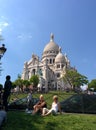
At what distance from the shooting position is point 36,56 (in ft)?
500

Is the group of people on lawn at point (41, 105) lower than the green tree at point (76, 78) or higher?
lower

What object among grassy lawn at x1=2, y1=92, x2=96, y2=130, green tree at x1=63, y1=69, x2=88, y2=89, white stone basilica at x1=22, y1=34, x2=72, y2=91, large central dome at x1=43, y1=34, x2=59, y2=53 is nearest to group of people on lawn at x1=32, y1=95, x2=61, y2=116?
grassy lawn at x1=2, y1=92, x2=96, y2=130

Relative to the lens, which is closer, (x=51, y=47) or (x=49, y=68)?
(x=49, y=68)

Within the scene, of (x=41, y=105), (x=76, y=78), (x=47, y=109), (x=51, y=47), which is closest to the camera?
(x=47, y=109)

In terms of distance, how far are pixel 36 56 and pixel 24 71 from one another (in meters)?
11.0

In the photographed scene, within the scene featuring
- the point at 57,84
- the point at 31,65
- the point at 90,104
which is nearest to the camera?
the point at 90,104

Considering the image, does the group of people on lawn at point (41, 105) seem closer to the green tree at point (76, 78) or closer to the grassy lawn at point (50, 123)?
the grassy lawn at point (50, 123)

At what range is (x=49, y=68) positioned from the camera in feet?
468

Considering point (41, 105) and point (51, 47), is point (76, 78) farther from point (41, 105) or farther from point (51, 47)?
point (41, 105)

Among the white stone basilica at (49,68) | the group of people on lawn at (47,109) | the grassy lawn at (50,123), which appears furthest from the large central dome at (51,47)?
the grassy lawn at (50,123)

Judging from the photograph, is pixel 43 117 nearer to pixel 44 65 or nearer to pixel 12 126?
pixel 12 126

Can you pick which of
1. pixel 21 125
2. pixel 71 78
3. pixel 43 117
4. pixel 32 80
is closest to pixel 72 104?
pixel 43 117

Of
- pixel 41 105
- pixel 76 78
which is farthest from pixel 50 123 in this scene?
pixel 76 78

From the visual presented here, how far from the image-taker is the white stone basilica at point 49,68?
5330 inches
